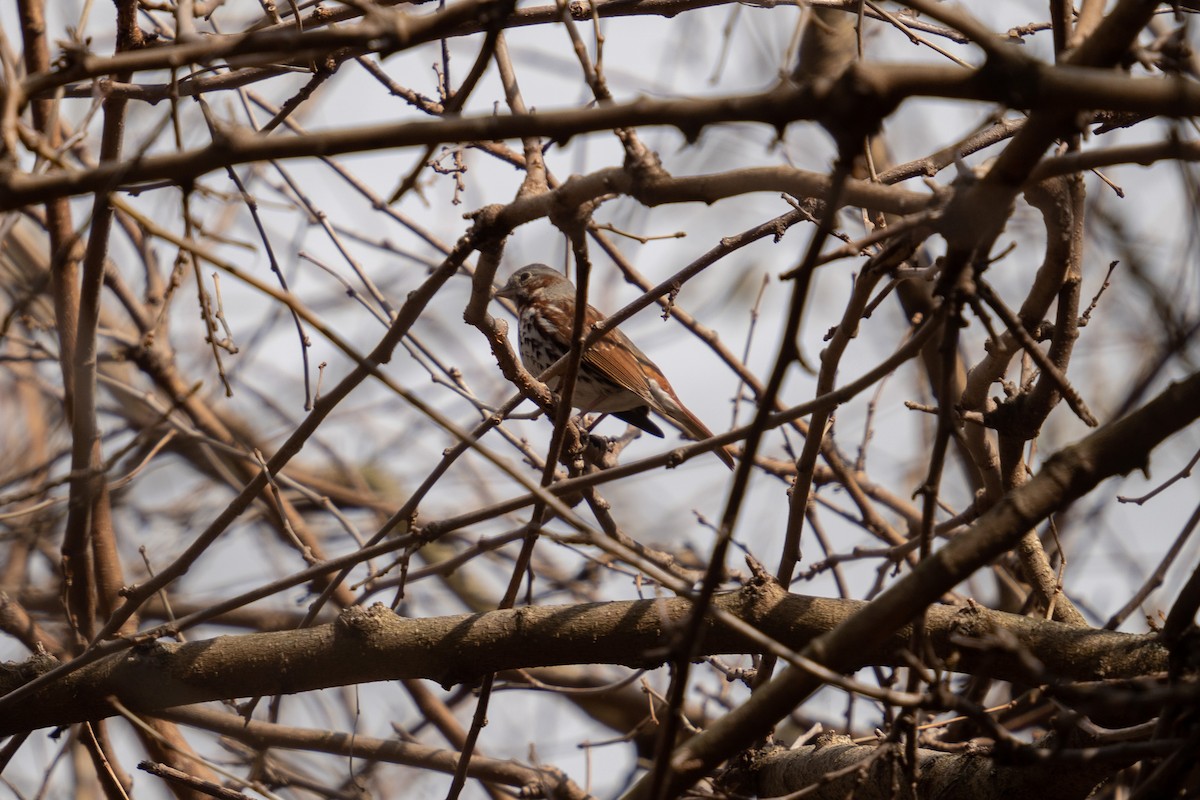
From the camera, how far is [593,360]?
5.88 meters

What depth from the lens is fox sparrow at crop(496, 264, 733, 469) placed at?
5.87 meters

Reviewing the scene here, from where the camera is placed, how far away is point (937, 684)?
5.99ft

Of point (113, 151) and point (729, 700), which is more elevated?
point (113, 151)

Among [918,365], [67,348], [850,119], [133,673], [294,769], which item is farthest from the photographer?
[918,365]

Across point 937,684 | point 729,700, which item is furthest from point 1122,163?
point 729,700

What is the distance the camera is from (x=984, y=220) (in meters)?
1.81

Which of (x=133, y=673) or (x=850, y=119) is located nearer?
(x=850, y=119)

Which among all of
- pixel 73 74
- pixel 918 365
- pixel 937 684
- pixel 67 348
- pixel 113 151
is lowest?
pixel 937 684

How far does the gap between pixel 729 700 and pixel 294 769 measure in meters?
1.71

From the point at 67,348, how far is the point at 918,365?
394 centimetres

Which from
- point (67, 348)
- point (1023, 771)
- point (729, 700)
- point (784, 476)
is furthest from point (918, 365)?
point (67, 348)

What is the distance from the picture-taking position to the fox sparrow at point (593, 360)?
5871 millimetres

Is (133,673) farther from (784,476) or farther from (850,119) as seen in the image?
(784,476)

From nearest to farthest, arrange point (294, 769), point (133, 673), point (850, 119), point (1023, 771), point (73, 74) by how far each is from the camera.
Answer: point (850, 119)
point (73, 74)
point (1023, 771)
point (133, 673)
point (294, 769)
